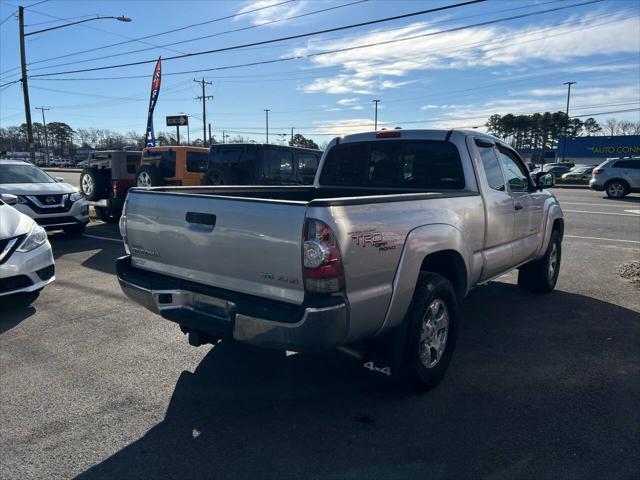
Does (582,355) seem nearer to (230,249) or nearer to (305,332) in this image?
(305,332)

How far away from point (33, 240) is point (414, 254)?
4.54m

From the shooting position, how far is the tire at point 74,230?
1055cm

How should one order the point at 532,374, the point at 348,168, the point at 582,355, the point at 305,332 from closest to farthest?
the point at 305,332 < the point at 532,374 < the point at 582,355 < the point at 348,168

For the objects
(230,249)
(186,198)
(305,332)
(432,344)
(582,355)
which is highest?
(186,198)

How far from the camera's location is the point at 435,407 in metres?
3.51

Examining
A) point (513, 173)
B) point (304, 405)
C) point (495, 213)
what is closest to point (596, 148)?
point (513, 173)

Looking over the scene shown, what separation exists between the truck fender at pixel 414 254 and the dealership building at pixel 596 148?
6725cm

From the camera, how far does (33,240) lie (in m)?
5.69

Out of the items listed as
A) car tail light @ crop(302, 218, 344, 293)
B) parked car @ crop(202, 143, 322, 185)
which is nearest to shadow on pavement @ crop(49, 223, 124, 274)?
parked car @ crop(202, 143, 322, 185)

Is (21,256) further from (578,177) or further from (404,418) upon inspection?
(578,177)

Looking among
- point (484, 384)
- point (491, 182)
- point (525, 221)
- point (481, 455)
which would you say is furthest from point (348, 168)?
point (481, 455)

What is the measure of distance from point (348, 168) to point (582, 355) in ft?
9.28

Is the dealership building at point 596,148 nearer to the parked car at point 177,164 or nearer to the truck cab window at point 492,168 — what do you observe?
the parked car at point 177,164

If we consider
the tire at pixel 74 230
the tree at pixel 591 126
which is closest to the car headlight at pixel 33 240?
the tire at pixel 74 230
